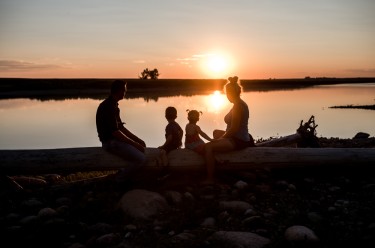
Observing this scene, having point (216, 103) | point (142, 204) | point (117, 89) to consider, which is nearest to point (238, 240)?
point (142, 204)

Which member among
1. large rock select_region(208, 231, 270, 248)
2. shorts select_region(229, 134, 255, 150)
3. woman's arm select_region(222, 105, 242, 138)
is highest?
woman's arm select_region(222, 105, 242, 138)

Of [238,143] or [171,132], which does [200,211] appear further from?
[171,132]

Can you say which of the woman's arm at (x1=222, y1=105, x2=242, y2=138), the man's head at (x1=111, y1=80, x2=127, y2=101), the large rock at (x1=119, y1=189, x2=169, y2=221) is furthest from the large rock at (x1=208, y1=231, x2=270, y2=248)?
the man's head at (x1=111, y1=80, x2=127, y2=101)

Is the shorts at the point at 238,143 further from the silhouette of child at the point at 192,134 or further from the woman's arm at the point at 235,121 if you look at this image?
the silhouette of child at the point at 192,134

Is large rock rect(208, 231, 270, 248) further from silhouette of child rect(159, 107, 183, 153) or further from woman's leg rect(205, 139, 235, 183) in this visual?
silhouette of child rect(159, 107, 183, 153)

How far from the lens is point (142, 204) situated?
705 cm

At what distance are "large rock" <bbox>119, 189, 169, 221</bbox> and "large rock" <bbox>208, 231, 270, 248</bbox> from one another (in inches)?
57.9

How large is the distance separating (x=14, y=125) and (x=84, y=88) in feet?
196

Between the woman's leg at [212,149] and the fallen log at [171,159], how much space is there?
188 mm

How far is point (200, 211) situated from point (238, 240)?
144cm

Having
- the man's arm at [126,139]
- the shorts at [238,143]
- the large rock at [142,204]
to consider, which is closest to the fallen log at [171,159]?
the shorts at [238,143]

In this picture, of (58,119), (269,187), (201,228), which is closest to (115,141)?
(201,228)

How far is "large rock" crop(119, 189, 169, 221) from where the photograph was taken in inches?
270

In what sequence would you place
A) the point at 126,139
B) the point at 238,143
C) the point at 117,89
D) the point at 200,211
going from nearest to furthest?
the point at 200,211, the point at 117,89, the point at 126,139, the point at 238,143
